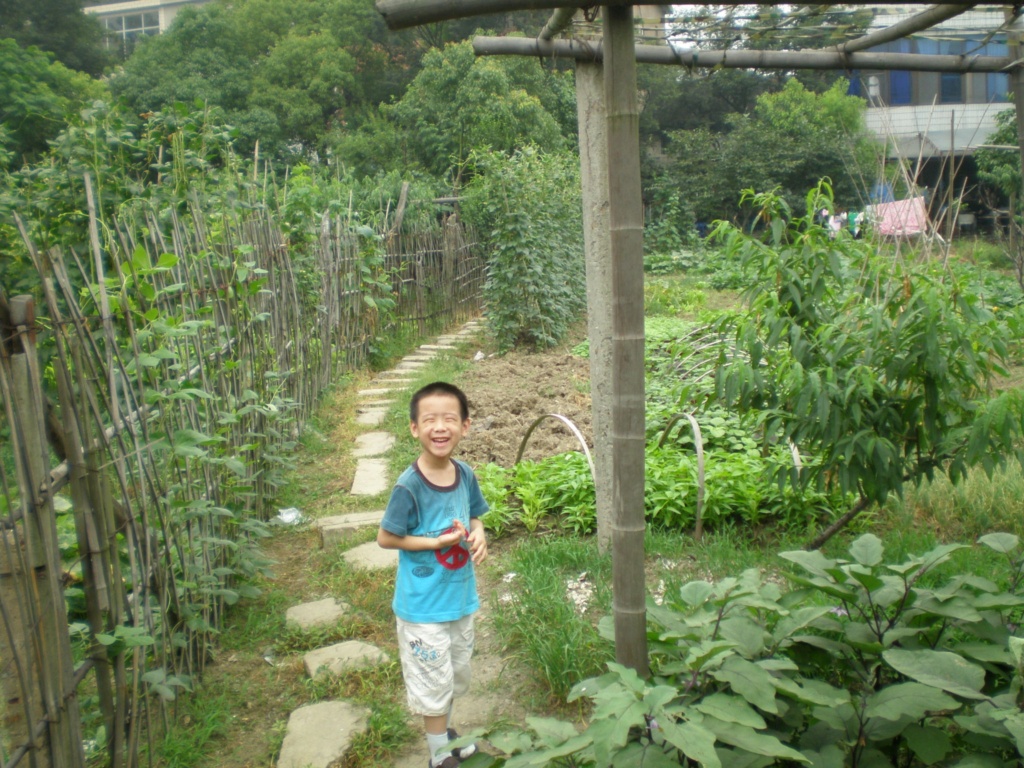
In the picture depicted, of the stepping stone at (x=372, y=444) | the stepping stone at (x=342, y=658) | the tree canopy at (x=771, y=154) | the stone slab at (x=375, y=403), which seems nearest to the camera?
the stepping stone at (x=342, y=658)

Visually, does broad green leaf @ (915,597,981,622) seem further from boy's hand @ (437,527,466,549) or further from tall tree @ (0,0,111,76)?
tall tree @ (0,0,111,76)

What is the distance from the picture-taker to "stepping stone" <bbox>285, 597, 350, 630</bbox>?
12.8ft

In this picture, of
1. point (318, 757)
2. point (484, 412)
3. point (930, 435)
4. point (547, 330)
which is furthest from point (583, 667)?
point (547, 330)

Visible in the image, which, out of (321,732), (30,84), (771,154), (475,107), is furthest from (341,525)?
(30,84)

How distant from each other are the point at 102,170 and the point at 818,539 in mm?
3614

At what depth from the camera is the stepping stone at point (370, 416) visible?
735 cm

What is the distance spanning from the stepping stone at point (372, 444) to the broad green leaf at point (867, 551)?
436cm

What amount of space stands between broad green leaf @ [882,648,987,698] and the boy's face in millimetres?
1362

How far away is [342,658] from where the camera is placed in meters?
3.56

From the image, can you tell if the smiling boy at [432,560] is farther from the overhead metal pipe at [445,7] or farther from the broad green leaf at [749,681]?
the overhead metal pipe at [445,7]

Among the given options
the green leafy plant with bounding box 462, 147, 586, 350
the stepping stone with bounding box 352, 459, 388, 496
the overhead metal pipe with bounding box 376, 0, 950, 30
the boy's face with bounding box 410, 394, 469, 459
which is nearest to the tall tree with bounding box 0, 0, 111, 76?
the green leafy plant with bounding box 462, 147, 586, 350

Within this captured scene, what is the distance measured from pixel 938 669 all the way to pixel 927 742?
182 mm

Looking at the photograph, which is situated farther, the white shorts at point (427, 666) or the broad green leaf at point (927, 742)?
the white shorts at point (427, 666)

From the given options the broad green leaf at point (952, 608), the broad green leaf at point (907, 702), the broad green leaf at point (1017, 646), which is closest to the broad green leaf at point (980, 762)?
the broad green leaf at point (907, 702)
